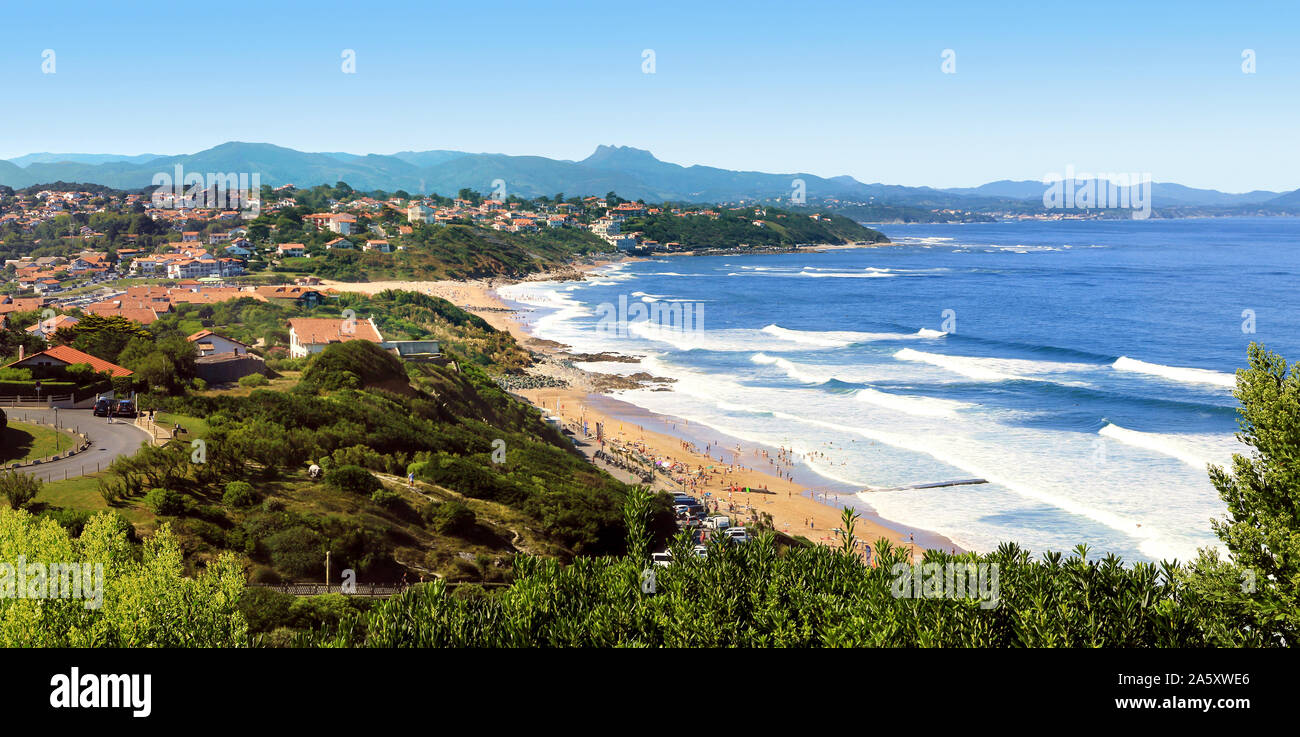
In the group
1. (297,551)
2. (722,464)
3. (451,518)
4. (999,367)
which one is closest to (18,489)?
(297,551)

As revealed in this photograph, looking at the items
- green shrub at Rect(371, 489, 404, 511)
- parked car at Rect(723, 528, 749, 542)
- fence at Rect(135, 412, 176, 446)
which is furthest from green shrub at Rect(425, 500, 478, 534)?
parked car at Rect(723, 528, 749, 542)

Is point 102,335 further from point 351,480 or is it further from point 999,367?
point 999,367

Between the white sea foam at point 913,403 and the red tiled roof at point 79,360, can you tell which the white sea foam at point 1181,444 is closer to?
the white sea foam at point 913,403

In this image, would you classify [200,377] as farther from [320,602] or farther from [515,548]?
[320,602]

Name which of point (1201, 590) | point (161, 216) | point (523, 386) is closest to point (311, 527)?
point (1201, 590)

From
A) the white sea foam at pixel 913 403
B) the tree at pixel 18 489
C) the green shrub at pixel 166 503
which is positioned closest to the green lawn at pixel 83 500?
the green shrub at pixel 166 503

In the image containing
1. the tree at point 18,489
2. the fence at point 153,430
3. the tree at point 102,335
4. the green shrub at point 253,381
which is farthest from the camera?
the tree at point 102,335
